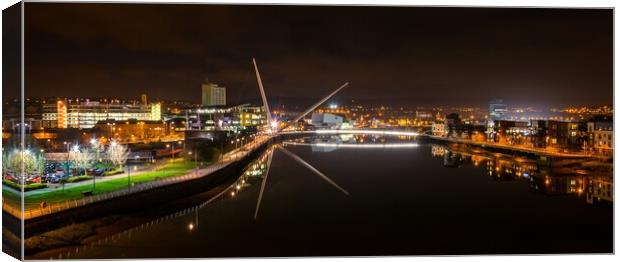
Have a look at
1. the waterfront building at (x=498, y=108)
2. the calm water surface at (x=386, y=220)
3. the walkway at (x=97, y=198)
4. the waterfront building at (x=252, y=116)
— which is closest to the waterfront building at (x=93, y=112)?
the walkway at (x=97, y=198)

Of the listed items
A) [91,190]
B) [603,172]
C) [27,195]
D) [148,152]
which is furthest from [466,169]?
[27,195]

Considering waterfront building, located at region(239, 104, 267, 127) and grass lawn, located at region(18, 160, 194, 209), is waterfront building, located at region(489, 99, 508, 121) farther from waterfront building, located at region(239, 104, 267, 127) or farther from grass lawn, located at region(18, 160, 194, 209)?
waterfront building, located at region(239, 104, 267, 127)

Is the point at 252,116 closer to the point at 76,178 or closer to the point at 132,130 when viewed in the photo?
the point at 132,130

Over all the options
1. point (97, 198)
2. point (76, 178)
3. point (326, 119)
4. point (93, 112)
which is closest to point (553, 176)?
point (97, 198)

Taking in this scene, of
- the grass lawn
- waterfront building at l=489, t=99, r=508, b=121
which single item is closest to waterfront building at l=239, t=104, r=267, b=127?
waterfront building at l=489, t=99, r=508, b=121

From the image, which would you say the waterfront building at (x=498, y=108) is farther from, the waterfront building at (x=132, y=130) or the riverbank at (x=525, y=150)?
the waterfront building at (x=132, y=130)
